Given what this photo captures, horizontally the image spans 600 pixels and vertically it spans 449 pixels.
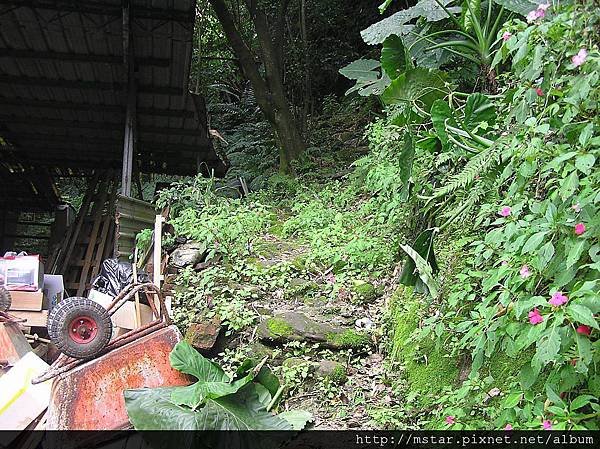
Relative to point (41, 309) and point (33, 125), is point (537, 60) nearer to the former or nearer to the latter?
point (41, 309)

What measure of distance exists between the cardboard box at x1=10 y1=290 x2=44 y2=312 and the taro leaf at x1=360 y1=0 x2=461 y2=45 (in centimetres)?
330

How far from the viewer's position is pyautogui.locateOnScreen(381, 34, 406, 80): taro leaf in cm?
340

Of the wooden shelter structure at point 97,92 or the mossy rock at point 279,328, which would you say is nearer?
the mossy rock at point 279,328

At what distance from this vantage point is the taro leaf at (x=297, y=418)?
9.53ft

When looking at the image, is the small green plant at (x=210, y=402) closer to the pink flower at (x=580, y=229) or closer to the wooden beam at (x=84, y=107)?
the pink flower at (x=580, y=229)

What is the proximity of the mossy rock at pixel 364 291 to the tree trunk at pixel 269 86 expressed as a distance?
11.8 ft

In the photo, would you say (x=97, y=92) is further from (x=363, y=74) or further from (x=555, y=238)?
(x=555, y=238)

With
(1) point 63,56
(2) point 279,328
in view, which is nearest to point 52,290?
(2) point 279,328

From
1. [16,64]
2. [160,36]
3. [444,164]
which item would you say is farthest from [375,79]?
[16,64]

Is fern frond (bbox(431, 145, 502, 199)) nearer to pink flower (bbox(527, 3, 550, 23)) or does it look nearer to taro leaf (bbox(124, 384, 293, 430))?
pink flower (bbox(527, 3, 550, 23))

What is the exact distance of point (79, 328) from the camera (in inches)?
126

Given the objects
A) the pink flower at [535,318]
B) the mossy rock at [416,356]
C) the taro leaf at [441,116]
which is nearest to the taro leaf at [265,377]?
the mossy rock at [416,356]

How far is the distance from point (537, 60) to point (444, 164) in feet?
6.50

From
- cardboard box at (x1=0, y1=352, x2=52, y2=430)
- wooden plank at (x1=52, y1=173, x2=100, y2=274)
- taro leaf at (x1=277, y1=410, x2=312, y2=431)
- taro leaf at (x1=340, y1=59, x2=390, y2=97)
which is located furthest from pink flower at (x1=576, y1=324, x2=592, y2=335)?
wooden plank at (x1=52, y1=173, x2=100, y2=274)
